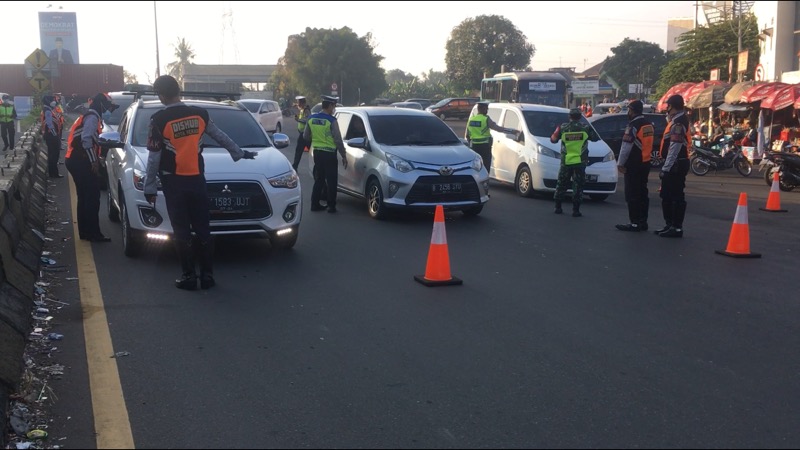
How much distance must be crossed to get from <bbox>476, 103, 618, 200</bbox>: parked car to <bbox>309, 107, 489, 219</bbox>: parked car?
2.79 meters

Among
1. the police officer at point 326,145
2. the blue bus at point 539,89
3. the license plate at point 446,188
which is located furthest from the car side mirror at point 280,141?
the blue bus at point 539,89

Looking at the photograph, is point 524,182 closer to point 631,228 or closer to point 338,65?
point 631,228

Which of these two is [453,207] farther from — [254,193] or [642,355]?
[642,355]

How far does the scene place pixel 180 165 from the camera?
7.54 metres

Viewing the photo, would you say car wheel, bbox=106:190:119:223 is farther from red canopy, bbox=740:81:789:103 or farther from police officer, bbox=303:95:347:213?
red canopy, bbox=740:81:789:103

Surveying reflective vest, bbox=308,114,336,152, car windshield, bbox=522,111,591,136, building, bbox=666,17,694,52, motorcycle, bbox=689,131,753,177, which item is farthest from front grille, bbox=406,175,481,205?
building, bbox=666,17,694,52

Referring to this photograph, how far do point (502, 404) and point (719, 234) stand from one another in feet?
26.7

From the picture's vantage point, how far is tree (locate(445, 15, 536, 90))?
8212 centimetres

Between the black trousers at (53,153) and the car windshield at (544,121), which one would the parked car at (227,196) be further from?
the black trousers at (53,153)

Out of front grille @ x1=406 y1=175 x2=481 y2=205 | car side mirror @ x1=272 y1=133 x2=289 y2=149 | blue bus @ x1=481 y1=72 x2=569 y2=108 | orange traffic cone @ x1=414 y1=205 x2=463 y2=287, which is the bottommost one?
orange traffic cone @ x1=414 y1=205 x2=463 y2=287

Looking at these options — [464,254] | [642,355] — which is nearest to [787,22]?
[464,254]

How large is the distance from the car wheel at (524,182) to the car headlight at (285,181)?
7.39 metres

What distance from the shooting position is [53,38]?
89.2m

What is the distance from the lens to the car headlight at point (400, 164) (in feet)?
40.0
